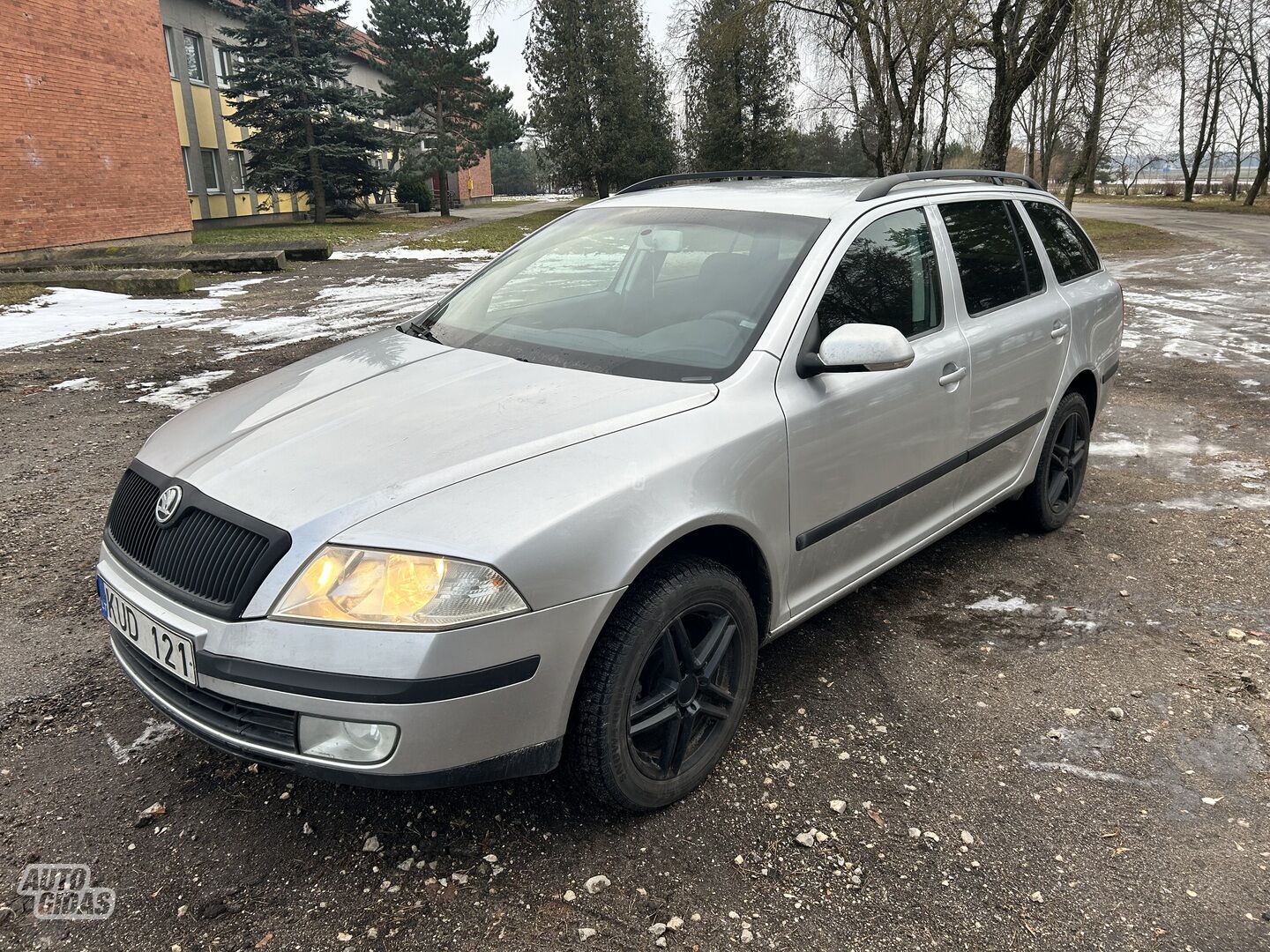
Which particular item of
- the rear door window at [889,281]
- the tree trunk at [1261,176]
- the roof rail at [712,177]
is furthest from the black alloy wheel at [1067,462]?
the tree trunk at [1261,176]

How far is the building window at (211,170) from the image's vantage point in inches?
1199

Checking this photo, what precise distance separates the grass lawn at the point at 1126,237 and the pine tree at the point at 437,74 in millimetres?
23393

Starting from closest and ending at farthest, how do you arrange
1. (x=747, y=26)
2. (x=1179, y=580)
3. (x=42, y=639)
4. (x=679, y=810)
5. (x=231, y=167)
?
(x=679, y=810) → (x=42, y=639) → (x=1179, y=580) → (x=747, y=26) → (x=231, y=167)

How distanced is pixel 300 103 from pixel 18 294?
18.4 m

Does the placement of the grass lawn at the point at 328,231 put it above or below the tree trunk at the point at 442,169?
below

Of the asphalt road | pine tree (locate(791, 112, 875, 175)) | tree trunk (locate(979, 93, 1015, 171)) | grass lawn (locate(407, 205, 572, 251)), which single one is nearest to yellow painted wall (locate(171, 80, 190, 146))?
grass lawn (locate(407, 205, 572, 251))

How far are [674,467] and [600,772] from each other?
2.64ft

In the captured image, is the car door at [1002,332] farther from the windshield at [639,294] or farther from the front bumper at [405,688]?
the front bumper at [405,688]

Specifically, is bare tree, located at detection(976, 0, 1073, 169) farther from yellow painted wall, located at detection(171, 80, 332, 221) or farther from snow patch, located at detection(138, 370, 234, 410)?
yellow painted wall, located at detection(171, 80, 332, 221)

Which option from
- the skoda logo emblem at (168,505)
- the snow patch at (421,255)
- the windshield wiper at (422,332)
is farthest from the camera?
the snow patch at (421,255)

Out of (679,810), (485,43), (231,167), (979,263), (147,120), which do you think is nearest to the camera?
(679,810)

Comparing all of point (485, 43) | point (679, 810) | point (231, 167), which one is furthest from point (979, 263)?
point (485, 43)

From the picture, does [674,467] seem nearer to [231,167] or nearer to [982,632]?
[982,632]

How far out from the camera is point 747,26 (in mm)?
22219
